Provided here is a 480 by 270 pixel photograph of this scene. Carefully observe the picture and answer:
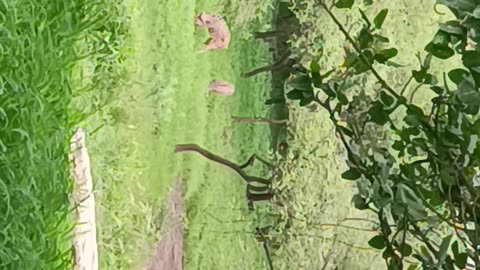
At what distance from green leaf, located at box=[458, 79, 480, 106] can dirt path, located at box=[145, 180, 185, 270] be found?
56cm

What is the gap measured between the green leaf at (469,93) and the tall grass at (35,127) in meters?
0.55

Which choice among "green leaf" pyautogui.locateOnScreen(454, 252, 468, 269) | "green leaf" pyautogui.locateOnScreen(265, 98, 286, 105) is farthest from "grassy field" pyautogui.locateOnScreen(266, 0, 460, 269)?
"green leaf" pyautogui.locateOnScreen(454, 252, 468, 269)

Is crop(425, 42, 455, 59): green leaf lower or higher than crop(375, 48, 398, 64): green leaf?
lower

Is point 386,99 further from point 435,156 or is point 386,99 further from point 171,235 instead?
point 171,235

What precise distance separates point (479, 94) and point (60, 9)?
58cm

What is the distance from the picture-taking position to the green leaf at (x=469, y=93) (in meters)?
0.61

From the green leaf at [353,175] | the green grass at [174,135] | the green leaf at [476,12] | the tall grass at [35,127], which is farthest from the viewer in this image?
the green grass at [174,135]

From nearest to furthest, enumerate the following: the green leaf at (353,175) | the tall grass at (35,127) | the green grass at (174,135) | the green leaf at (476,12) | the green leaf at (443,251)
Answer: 1. the green leaf at (476,12)
2. the green leaf at (443,251)
3. the green leaf at (353,175)
4. the tall grass at (35,127)
5. the green grass at (174,135)

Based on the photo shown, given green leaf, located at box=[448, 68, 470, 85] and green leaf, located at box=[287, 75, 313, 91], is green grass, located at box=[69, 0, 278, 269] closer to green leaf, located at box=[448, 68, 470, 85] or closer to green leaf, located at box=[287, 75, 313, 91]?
green leaf, located at box=[287, 75, 313, 91]

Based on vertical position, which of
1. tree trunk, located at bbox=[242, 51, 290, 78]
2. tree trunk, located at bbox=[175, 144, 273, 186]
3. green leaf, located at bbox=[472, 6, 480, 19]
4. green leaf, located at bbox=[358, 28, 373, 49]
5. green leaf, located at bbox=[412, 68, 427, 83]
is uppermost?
tree trunk, located at bbox=[242, 51, 290, 78]

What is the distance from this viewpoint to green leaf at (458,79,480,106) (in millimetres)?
606

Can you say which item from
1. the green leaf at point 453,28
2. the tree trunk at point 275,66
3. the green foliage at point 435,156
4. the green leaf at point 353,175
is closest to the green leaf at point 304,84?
the green foliage at point 435,156

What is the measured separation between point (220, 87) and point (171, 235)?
0.80 feet

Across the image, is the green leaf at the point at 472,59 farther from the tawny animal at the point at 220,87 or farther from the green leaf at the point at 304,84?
the tawny animal at the point at 220,87
